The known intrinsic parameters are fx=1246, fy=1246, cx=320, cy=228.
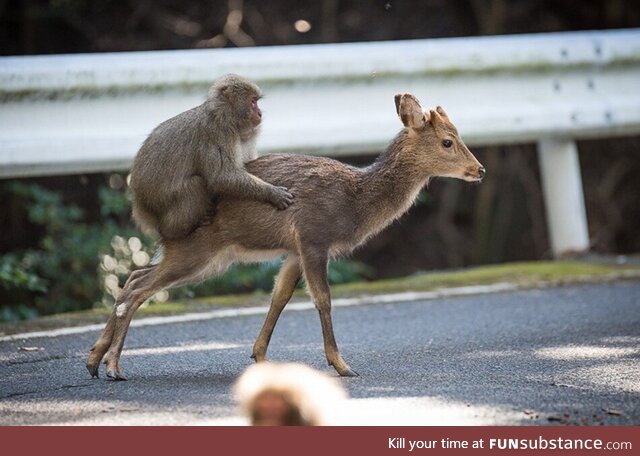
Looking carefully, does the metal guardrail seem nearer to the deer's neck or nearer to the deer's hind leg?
the deer's neck

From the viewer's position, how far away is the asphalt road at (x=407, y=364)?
15.1 feet

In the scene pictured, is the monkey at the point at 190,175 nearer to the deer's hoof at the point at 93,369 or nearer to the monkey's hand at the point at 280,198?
the monkey's hand at the point at 280,198

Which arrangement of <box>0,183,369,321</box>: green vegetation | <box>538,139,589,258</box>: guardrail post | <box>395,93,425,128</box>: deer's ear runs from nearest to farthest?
<box>395,93,425,128</box>: deer's ear
<box>538,139,589,258</box>: guardrail post
<box>0,183,369,321</box>: green vegetation

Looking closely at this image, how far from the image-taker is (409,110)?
6.68 metres

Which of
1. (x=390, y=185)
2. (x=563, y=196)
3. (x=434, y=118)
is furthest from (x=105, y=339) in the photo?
(x=563, y=196)

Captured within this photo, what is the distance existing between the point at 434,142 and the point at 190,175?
1.40m

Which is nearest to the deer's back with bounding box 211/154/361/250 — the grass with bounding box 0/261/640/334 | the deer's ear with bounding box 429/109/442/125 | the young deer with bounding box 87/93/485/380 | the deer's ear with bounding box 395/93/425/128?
the young deer with bounding box 87/93/485/380

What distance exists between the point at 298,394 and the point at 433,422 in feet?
3.67

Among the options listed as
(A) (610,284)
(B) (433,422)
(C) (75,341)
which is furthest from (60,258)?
(B) (433,422)

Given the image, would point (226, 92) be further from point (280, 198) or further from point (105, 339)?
point (105, 339)

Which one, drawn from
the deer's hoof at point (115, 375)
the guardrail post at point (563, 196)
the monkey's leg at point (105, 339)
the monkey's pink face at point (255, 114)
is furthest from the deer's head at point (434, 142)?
the guardrail post at point (563, 196)

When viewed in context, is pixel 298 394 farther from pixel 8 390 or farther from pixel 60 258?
pixel 60 258

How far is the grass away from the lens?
7820 millimetres
